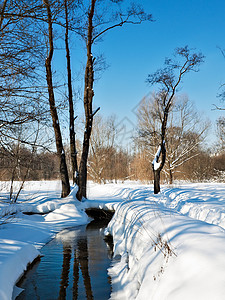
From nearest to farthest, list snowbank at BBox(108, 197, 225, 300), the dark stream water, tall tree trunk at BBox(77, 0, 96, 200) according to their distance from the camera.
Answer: snowbank at BBox(108, 197, 225, 300) < the dark stream water < tall tree trunk at BBox(77, 0, 96, 200)

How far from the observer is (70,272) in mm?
4566

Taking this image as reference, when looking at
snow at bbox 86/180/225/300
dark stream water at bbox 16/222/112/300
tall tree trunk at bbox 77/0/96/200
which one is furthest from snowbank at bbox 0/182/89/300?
snow at bbox 86/180/225/300

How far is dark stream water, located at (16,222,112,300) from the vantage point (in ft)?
12.3

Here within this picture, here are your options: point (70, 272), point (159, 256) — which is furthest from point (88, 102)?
point (159, 256)

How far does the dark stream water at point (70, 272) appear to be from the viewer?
3.74 meters

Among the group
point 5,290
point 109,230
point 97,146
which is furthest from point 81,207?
point 97,146

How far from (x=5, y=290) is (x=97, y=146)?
2494 cm

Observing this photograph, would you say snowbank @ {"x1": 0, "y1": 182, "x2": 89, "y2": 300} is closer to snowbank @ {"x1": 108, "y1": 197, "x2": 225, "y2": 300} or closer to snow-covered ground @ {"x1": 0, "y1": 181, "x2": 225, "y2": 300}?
snow-covered ground @ {"x1": 0, "y1": 181, "x2": 225, "y2": 300}

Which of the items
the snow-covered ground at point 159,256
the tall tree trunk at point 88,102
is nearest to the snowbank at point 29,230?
the snow-covered ground at point 159,256

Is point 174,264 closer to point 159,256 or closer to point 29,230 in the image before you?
point 159,256

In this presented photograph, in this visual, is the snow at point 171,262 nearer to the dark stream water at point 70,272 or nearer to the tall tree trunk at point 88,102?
the dark stream water at point 70,272

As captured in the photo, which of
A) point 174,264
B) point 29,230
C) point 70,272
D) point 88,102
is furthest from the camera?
point 88,102

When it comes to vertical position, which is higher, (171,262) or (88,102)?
(88,102)

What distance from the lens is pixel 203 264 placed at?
198 centimetres
